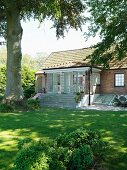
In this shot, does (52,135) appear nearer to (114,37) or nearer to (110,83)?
(114,37)

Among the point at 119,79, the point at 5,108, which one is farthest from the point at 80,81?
the point at 5,108

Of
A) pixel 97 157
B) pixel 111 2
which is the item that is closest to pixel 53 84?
pixel 111 2

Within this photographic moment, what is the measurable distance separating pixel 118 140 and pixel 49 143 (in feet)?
15.5

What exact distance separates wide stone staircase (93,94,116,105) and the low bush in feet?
77.9

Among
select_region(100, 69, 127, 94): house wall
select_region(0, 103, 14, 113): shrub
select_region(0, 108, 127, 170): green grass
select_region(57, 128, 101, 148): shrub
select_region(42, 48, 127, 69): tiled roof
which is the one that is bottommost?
select_region(0, 108, 127, 170): green grass

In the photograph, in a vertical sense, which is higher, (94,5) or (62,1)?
(62,1)

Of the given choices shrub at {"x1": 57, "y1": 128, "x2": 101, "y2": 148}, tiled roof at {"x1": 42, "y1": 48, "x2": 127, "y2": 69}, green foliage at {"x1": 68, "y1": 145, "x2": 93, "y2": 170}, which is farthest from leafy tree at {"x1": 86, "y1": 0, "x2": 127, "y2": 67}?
tiled roof at {"x1": 42, "y1": 48, "x2": 127, "y2": 69}

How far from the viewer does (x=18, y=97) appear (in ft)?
71.3

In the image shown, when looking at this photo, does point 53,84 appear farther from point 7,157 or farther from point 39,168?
point 39,168

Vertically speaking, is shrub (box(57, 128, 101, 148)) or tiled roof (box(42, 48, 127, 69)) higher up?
tiled roof (box(42, 48, 127, 69))

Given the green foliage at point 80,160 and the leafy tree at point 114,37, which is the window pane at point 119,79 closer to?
the leafy tree at point 114,37

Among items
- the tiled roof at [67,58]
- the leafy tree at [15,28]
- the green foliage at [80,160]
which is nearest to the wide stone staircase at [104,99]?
the tiled roof at [67,58]

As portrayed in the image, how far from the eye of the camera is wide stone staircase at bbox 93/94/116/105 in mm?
31350

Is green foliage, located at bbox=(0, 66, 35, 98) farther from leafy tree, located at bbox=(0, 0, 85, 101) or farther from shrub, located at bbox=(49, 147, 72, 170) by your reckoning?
shrub, located at bbox=(49, 147, 72, 170)
